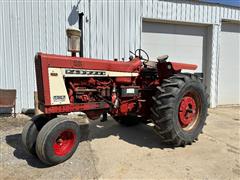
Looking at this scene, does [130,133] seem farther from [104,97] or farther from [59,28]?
[59,28]

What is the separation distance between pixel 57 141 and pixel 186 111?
92.6 inches

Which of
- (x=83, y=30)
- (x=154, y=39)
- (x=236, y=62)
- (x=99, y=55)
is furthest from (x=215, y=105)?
(x=83, y=30)

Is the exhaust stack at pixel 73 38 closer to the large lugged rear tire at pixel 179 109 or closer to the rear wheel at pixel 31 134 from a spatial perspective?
the rear wheel at pixel 31 134

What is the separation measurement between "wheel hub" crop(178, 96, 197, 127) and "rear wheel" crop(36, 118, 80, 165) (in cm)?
191

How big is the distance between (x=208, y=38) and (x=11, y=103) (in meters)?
6.58

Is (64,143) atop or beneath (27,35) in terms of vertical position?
beneath

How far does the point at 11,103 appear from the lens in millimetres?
6703

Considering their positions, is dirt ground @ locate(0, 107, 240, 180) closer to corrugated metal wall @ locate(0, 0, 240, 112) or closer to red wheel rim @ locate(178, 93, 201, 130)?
red wheel rim @ locate(178, 93, 201, 130)

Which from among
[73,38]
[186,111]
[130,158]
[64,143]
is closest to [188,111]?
[186,111]

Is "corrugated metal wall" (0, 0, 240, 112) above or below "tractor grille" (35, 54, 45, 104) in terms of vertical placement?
above

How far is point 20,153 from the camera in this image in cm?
417

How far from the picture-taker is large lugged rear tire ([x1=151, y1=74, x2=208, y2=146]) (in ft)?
14.0

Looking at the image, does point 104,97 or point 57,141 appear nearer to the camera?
point 57,141

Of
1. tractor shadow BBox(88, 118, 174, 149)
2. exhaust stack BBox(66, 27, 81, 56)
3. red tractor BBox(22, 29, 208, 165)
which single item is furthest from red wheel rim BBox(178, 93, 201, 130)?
exhaust stack BBox(66, 27, 81, 56)
